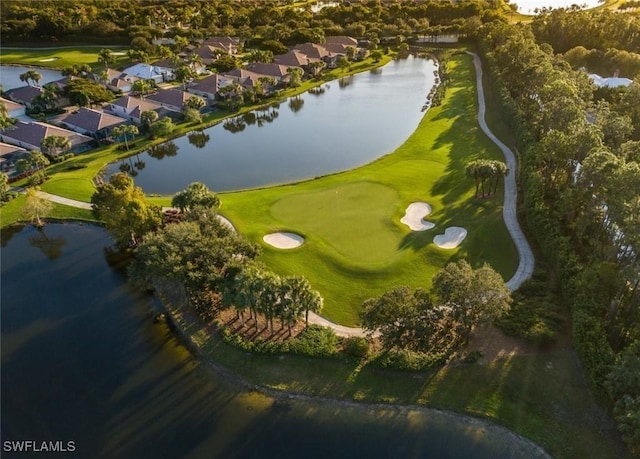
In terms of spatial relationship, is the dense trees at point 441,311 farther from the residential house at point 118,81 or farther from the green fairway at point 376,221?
the residential house at point 118,81

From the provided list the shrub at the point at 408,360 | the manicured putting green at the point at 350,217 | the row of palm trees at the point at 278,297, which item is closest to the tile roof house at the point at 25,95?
the manicured putting green at the point at 350,217

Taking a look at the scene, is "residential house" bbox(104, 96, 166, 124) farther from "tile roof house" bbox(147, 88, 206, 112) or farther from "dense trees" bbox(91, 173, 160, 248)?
"dense trees" bbox(91, 173, 160, 248)

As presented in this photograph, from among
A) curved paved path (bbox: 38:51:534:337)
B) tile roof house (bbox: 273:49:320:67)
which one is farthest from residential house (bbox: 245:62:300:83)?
curved paved path (bbox: 38:51:534:337)

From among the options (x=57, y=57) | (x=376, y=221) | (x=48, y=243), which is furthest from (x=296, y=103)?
(x=57, y=57)

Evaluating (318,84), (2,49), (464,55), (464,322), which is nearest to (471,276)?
(464,322)

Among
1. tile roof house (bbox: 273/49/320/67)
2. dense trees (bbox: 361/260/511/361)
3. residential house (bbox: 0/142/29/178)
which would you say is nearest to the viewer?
dense trees (bbox: 361/260/511/361)

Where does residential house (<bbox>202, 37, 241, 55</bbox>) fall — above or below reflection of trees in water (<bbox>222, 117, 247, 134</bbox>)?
above

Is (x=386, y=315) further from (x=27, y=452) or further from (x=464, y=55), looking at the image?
(x=464, y=55)
